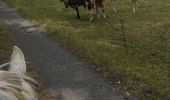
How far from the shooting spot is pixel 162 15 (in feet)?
66.1

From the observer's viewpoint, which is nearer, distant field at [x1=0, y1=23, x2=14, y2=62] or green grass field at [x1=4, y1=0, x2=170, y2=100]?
green grass field at [x1=4, y1=0, x2=170, y2=100]

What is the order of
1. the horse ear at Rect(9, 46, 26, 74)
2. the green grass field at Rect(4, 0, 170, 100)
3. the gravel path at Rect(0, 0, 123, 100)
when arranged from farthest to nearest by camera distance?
1. the green grass field at Rect(4, 0, 170, 100)
2. the gravel path at Rect(0, 0, 123, 100)
3. the horse ear at Rect(9, 46, 26, 74)

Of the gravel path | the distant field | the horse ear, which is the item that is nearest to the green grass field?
the gravel path

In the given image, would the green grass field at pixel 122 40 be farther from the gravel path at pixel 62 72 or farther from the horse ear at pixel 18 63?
the horse ear at pixel 18 63

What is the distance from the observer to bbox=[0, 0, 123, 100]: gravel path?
30.8ft

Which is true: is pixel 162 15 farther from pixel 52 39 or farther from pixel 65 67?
pixel 65 67

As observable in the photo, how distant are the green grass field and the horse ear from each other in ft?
23.7

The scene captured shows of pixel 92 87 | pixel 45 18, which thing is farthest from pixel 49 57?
pixel 45 18

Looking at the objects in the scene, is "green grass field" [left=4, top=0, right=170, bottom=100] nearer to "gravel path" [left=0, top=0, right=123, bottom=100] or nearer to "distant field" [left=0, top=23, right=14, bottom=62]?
"gravel path" [left=0, top=0, right=123, bottom=100]

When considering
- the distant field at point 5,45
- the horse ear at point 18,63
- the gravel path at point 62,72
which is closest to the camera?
the horse ear at point 18,63

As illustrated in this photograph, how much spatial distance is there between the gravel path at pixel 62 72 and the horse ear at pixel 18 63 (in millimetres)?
7391

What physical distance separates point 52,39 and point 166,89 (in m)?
7.65

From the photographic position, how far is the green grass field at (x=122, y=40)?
987cm

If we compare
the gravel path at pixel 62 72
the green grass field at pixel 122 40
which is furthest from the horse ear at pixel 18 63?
the gravel path at pixel 62 72
